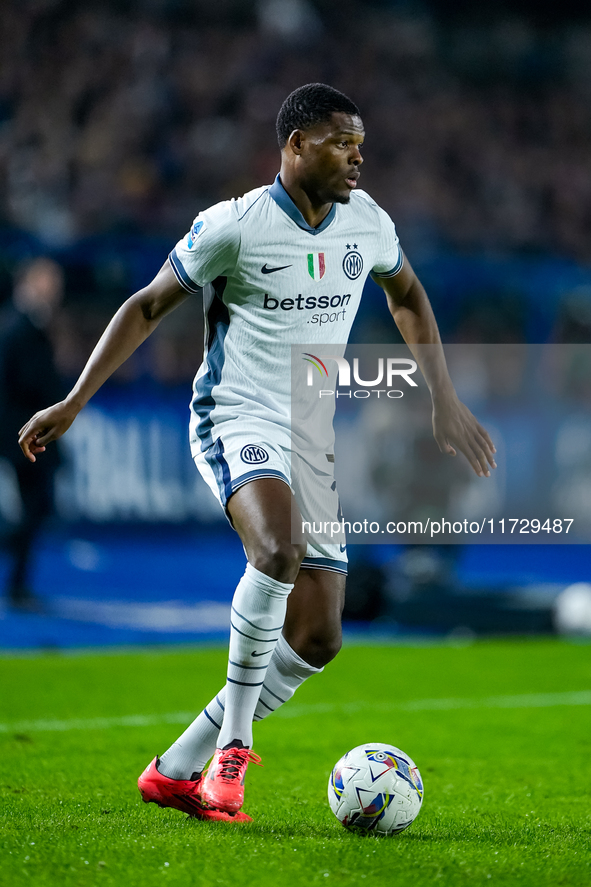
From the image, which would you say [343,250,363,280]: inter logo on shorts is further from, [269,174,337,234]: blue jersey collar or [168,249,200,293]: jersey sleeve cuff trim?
[168,249,200,293]: jersey sleeve cuff trim

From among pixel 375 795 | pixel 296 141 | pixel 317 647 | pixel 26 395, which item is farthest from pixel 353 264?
pixel 26 395

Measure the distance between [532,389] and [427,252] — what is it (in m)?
2.54

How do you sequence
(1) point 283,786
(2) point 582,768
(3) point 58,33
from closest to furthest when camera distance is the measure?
(1) point 283,786 < (2) point 582,768 < (3) point 58,33

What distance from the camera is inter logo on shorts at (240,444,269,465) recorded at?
3.43 metres

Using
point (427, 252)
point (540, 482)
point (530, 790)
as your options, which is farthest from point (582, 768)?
point (427, 252)

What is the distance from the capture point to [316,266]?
3611 millimetres

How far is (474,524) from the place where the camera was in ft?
33.6

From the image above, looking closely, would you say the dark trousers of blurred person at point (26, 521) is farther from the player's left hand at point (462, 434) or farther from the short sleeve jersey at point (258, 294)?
the player's left hand at point (462, 434)

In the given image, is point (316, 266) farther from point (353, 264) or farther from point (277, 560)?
point (277, 560)

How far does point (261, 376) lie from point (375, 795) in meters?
1.34

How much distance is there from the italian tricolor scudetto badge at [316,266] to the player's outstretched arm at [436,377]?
1.42 ft

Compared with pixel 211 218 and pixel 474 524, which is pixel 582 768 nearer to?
pixel 211 218

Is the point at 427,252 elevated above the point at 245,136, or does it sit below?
below

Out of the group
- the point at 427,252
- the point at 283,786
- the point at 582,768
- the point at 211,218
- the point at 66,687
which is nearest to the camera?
the point at 211,218
